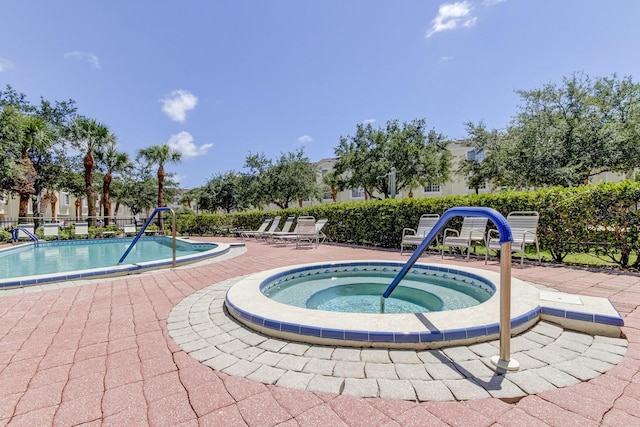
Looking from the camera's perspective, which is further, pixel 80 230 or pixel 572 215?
pixel 80 230

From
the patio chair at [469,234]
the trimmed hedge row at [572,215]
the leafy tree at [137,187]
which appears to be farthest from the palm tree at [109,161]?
the patio chair at [469,234]

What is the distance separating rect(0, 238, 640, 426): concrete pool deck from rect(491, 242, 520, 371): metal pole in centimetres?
11

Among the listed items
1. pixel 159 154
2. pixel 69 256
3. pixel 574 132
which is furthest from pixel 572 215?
pixel 159 154

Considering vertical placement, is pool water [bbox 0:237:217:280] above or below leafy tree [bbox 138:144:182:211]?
below

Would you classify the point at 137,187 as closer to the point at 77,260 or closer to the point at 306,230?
the point at 77,260

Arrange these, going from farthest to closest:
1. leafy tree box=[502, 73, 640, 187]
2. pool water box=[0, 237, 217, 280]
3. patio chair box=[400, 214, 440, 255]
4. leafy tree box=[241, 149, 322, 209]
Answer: leafy tree box=[241, 149, 322, 209], leafy tree box=[502, 73, 640, 187], pool water box=[0, 237, 217, 280], patio chair box=[400, 214, 440, 255]

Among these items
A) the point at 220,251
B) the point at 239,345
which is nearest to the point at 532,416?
the point at 239,345

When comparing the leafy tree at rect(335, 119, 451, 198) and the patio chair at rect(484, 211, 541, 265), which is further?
the leafy tree at rect(335, 119, 451, 198)

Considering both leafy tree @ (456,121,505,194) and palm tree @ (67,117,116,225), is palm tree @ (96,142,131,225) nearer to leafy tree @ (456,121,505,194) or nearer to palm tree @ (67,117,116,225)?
palm tree @ (67,117,116,225)

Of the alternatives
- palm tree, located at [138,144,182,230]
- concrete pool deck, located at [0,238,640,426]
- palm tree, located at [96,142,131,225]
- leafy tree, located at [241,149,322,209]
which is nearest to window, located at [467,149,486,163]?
leafy tree, located at [241,149,322,209]

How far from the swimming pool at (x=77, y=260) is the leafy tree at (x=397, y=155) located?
12333mm

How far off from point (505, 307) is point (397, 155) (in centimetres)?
1923

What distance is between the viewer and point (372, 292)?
5.09 metres

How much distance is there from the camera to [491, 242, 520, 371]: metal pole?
6.95 feet
